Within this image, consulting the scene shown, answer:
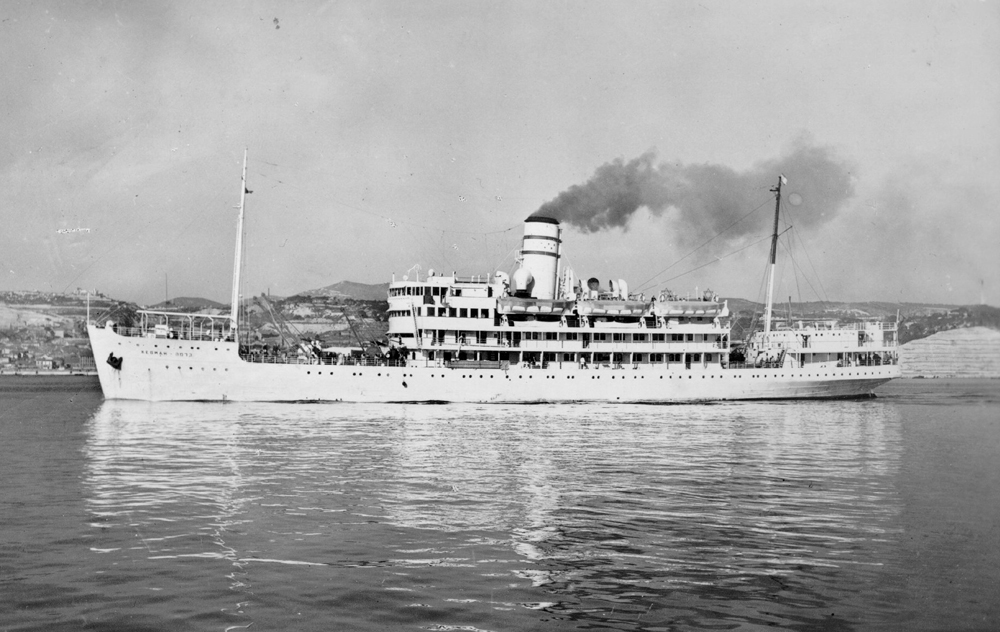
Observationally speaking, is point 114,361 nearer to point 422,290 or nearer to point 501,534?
point 422,290

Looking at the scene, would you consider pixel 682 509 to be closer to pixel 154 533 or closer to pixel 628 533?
pixel 628 533

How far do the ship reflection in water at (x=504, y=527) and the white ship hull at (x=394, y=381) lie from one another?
15.0 metres

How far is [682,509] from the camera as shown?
1353 centimetres

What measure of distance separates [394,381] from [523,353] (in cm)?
782

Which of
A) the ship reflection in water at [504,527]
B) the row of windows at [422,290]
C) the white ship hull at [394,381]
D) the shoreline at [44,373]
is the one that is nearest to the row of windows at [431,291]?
the row of windows at [422,290]

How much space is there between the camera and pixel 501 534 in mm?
11844

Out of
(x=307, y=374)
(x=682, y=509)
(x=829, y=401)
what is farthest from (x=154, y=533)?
(x=829, y=401)

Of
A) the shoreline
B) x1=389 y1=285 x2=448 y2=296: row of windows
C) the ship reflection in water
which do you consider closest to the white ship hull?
x1=389 y1=285 x2=448 y2=296: row of windows

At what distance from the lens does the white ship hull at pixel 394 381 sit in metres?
39.7

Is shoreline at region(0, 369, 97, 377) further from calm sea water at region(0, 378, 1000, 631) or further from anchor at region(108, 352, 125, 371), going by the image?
calm sea water at region(0, 378, 1000, 631)

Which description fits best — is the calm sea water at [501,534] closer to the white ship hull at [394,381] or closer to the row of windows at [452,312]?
the white ship hull at [394,381]

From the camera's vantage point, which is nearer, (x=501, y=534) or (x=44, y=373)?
(x=501, y=534)

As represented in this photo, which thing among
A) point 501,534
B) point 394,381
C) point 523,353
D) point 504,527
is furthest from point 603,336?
point 501,534

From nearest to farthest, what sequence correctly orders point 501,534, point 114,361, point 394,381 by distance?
1. point 501,534
2. point 114,361
3. point 394,381
